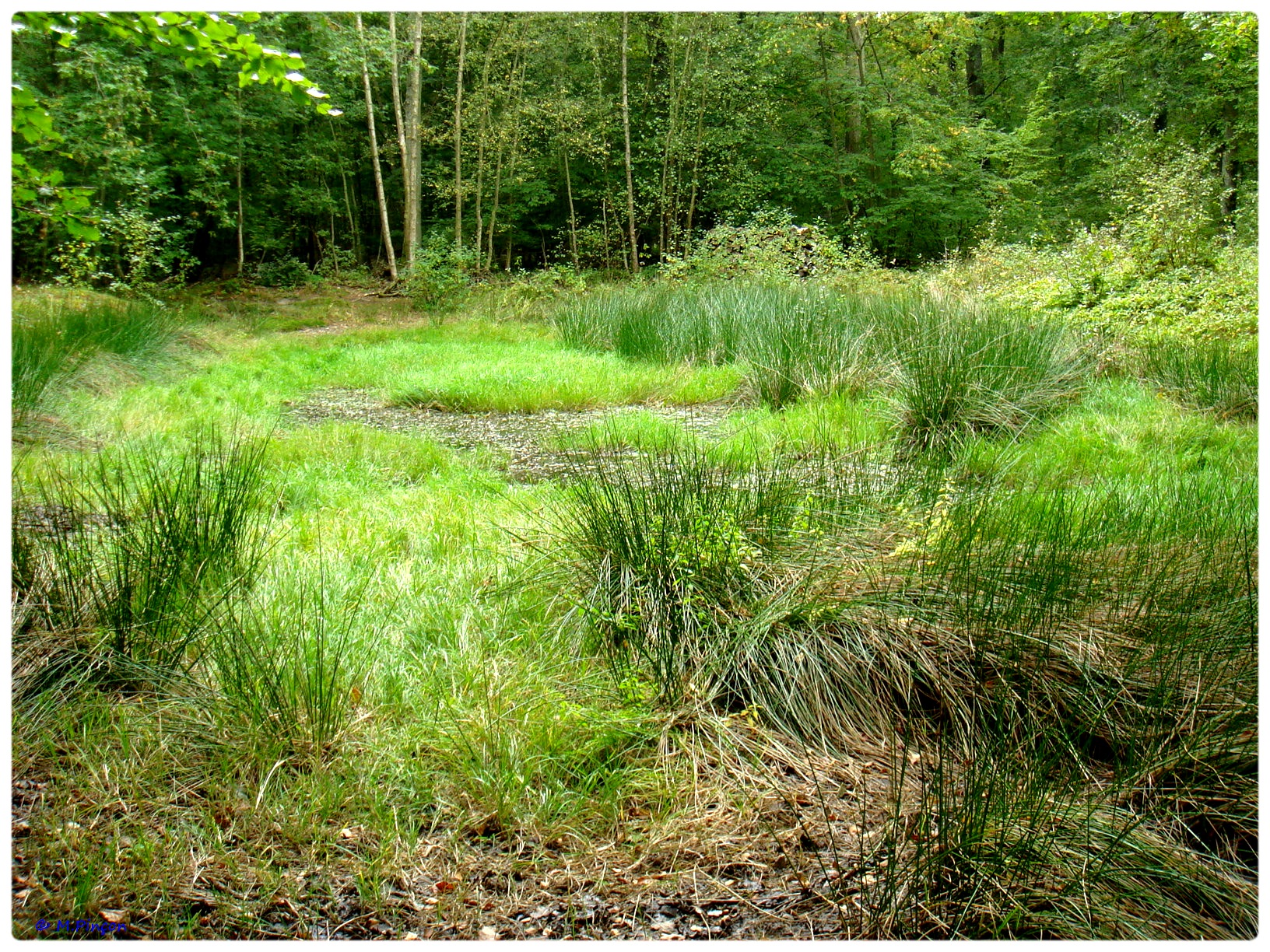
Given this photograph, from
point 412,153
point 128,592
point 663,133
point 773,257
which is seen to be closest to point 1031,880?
point 128,592

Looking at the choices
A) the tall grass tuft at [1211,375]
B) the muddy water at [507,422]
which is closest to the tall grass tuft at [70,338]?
the muddy water at [507,422]

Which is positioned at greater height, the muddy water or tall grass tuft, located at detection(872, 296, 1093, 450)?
tall grass tuft, located at detection(872, 296, 1093, 450)

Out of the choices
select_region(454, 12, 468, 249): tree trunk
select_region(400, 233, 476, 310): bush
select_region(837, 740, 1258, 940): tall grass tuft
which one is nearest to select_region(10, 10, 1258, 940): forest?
→ select_region(837, 740, 1258, 940): tall grass tuft

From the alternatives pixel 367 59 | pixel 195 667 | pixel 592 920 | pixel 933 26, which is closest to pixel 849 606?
pixel 592 920

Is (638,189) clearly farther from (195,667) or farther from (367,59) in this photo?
(195,667)

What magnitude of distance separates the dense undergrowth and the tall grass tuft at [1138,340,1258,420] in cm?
160

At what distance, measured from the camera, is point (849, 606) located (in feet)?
6.78

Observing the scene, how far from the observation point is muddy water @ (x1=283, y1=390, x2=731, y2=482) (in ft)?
14.4

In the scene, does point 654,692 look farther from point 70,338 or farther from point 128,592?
point 70,338

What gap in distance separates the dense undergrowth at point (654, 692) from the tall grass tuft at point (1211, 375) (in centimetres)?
160

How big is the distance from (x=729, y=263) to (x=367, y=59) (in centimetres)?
596

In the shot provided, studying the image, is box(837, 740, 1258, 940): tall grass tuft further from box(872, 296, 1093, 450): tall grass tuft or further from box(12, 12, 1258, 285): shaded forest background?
box(12, 12, 1258, 285): shaded forest background

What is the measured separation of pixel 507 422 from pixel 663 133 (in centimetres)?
1396

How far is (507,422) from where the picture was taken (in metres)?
5.47
